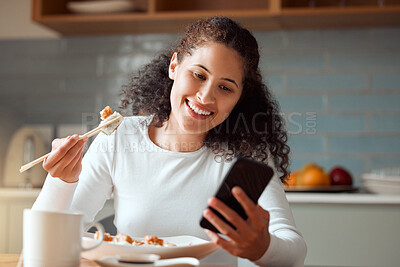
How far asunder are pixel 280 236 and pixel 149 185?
470 mm

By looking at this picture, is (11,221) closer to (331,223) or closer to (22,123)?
(22,123)

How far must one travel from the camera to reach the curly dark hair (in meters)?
1.51

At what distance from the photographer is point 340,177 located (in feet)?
8.52

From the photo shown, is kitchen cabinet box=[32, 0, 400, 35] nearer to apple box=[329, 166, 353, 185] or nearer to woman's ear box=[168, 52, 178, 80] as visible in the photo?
apple box=[329, 166, 353, 185]

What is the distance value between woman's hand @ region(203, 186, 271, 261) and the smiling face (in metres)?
0.46

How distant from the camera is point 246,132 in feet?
5.43

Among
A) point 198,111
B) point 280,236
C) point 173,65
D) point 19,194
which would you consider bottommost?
point 19,194

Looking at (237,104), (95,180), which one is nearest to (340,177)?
(237,104)

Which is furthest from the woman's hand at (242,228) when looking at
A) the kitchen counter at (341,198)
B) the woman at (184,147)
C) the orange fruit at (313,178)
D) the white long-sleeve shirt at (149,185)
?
the orange fruit at (313,178)

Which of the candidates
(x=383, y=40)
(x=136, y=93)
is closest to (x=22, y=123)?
(x=136, y=93)

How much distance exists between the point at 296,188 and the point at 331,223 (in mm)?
217

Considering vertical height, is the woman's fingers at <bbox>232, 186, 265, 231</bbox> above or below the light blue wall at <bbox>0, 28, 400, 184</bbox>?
A: below

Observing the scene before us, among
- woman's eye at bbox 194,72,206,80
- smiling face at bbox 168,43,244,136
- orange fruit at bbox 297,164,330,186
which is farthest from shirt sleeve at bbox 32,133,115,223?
orange fruit at bbox 297,164,330,186

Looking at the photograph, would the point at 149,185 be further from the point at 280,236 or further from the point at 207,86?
the point at 280,236
